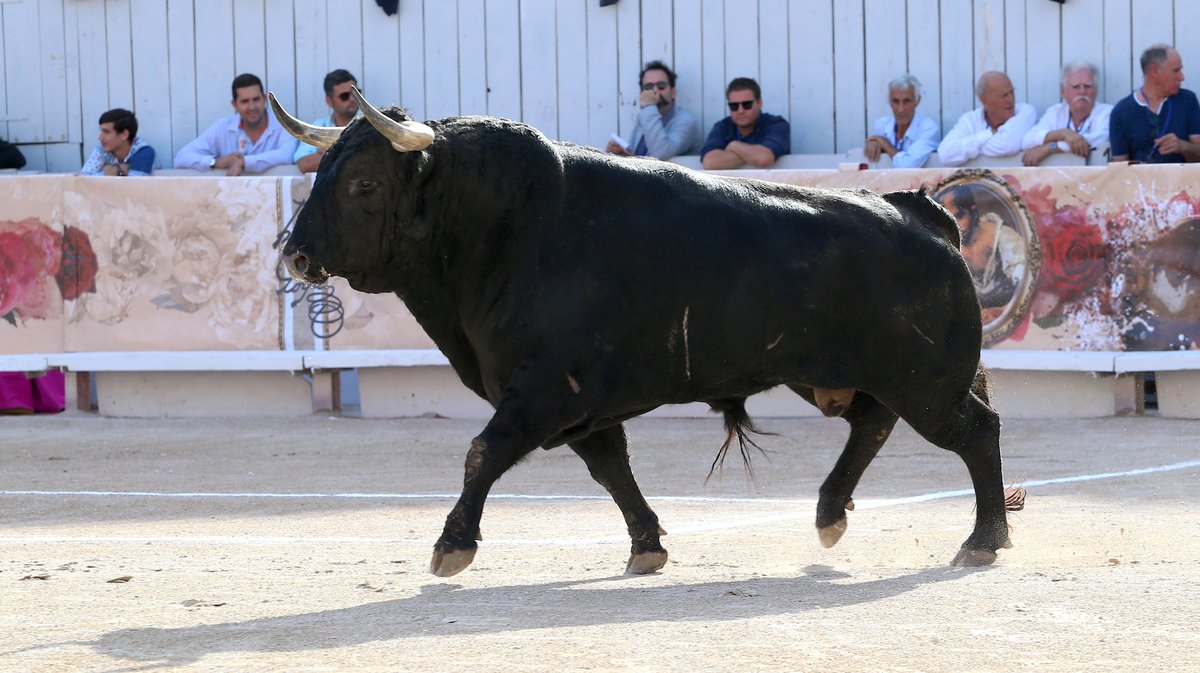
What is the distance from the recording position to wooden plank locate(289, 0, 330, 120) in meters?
14.6

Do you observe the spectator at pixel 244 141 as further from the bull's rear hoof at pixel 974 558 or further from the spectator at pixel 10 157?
the bull's rear hoof at pixel 974 558

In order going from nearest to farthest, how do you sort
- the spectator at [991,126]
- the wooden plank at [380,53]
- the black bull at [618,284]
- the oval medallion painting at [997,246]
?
the black bull at [618,284] → the oval medallion painting at [997,246] → the spectator at [991,126] → the wooden plank at [380,53]

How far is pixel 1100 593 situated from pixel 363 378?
7589 mm

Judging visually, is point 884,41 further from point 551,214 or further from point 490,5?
point 551,214

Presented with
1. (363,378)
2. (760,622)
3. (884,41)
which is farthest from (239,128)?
(760,622)

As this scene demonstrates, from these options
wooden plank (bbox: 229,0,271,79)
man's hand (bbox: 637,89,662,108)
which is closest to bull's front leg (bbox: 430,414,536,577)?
man's hand (bbox: 637,89,662,108)

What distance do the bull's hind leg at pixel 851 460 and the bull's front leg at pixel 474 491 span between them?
58.1 inches

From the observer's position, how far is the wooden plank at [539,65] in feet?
46.6

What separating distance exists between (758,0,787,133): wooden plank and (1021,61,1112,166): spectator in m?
2.32

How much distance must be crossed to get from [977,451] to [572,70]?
27.6 ft

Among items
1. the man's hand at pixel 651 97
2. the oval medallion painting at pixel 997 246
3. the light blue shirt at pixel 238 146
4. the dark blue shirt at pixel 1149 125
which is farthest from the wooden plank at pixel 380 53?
the dark blue shirt at pixel 1149 125

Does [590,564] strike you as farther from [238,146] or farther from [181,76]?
[181,76]

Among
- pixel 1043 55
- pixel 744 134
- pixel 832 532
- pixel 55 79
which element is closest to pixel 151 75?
pixel 55 79

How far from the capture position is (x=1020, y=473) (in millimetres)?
8984
